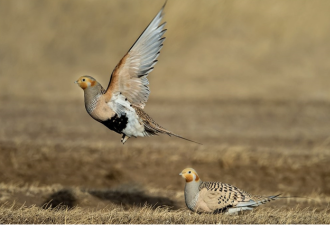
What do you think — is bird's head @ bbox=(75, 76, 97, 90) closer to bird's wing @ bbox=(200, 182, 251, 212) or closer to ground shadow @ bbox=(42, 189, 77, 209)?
bird's wing @ bbox=(200, 182, 251, 212)

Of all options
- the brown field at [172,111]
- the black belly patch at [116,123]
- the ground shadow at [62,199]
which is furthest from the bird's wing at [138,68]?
the ground shadow at [62,199]

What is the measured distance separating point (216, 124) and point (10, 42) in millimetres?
13783

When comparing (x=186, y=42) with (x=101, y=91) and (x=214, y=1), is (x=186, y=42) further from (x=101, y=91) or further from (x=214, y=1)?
(x=101, y=91)

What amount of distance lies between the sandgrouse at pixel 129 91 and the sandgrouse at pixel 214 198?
5.18 ft

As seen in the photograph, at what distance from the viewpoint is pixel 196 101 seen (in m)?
22.5

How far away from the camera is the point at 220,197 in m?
7.27

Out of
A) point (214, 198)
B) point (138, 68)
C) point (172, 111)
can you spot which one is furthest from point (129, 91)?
point (172, 111)

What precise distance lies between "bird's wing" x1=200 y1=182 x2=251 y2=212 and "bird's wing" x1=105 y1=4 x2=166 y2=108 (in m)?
1.91

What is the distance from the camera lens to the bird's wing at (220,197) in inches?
285

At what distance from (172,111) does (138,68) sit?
47.9 ft

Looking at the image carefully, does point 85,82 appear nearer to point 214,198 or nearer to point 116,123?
point 116,123

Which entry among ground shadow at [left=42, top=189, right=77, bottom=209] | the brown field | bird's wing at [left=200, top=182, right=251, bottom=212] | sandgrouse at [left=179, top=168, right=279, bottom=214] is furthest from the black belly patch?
ground shadow at [left=42, top=189, right=77, bottom=209]

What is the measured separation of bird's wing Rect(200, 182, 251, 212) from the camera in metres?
7.24

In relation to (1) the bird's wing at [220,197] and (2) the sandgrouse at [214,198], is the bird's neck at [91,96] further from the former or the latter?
(1) the bird's wing at [220,197]
